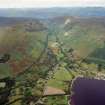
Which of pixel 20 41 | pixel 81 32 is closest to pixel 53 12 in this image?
pixel 81 32

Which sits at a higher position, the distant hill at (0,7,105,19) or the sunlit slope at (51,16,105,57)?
the distant hill at (0,7,105,19)

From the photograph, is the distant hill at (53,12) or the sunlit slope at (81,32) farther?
the distant hill at (53,12)

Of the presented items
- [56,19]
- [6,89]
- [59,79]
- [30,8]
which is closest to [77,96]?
[59,79]

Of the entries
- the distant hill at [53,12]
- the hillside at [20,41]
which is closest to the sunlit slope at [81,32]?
the hillside at [20,41]

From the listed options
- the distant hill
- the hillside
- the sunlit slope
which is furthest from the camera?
the distant hill

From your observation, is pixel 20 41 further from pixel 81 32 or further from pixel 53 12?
pixel 53 12

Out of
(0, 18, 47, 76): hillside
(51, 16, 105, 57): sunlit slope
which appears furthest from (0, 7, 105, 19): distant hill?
(0, 18, 47, 76): hillside

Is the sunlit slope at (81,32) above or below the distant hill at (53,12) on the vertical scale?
below

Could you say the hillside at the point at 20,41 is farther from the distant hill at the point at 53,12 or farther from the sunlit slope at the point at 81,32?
the distant hill at the point at 53,12

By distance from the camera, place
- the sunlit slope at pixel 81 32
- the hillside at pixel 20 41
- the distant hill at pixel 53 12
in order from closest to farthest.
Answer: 1. the hillside at pixel 20 41
2. the sunlit slope at pixel 81 32
3. the distant hill at pixel 53 12

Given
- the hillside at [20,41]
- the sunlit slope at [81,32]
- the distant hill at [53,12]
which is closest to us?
the hillside at [20,41]

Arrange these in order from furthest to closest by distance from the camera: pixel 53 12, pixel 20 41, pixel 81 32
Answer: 1. pixel 53 12
2. pixel 81 32
3. pixel 20 41

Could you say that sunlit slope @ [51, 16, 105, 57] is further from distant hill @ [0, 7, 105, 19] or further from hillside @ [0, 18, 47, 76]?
distant hill @ [0, 7, 105, 19]
